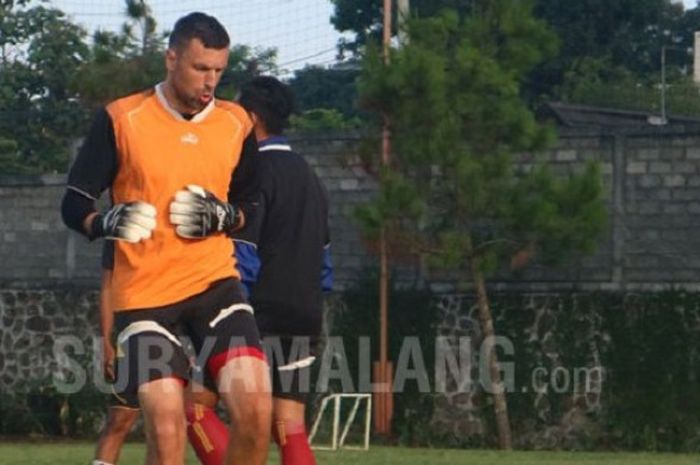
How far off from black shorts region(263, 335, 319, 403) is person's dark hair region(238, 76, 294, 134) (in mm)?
990

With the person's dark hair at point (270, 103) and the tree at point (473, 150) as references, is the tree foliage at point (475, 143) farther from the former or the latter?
the person's dark hair at point (270, 103)

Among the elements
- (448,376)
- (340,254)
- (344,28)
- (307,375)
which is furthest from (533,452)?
(344,28)

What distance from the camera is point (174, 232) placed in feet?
24.8

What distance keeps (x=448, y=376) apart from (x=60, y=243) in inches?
207

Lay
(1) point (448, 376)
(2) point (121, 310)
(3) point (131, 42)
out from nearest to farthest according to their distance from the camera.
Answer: (2) point (121, 310), (1) point (448, 376), (3) point (131, 42)

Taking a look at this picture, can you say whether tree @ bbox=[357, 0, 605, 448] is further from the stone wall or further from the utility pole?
the utility pole

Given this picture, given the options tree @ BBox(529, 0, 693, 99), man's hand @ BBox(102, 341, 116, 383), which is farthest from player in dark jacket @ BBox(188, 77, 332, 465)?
tree @ BBox(529, 0, 693, 99)

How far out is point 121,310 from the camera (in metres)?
7.64

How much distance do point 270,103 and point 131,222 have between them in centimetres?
197

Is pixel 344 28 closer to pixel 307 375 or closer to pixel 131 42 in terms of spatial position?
pixel 131 42

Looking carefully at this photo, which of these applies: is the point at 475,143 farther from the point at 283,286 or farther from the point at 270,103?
the point at 283,286

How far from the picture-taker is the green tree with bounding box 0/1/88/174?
132 ft

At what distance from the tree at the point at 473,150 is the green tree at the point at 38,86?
19782mm

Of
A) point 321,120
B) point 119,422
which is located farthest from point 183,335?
point 321,120
